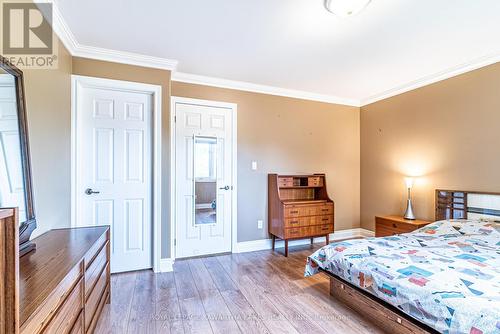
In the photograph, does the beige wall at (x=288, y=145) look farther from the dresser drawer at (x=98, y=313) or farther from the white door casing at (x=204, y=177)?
the dresser drawer at (x=98, y=313)

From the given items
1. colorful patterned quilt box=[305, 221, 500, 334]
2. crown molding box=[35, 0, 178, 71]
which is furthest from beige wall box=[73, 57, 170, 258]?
colorful patterned quilt box=[305, 221, 500, 334]

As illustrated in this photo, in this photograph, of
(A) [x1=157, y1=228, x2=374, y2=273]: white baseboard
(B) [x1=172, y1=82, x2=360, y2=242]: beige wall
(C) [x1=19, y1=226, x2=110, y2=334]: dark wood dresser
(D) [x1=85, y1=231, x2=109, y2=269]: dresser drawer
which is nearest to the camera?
(C) [x1=19, y1=226, x2=110, y2=334]: dark wood dresser

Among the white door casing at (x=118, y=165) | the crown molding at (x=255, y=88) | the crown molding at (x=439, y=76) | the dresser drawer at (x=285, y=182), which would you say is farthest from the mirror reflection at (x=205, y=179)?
the crown molding at (x=439, y=76)

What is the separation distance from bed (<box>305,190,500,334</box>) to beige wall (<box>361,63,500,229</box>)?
419mm

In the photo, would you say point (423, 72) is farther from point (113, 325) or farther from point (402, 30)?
point (113, 325)

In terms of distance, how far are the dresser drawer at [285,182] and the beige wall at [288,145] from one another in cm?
23

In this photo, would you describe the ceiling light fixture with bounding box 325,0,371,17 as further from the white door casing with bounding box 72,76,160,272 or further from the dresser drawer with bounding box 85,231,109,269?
the dresser drawer with bounding box 85,231,109,269

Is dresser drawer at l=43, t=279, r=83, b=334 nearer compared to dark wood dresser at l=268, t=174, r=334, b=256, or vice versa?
dresser drawer at l=43, t=279, r=83, b=334

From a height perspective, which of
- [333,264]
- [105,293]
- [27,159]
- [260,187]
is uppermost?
[27,159]

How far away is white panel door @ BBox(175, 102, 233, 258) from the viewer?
10.8 ft

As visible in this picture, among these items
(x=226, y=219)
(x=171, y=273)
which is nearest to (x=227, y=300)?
(x=171, y=273)

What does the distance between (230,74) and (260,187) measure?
1674mm

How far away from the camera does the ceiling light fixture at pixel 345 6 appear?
181 centimetres

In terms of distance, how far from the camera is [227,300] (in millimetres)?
2262
